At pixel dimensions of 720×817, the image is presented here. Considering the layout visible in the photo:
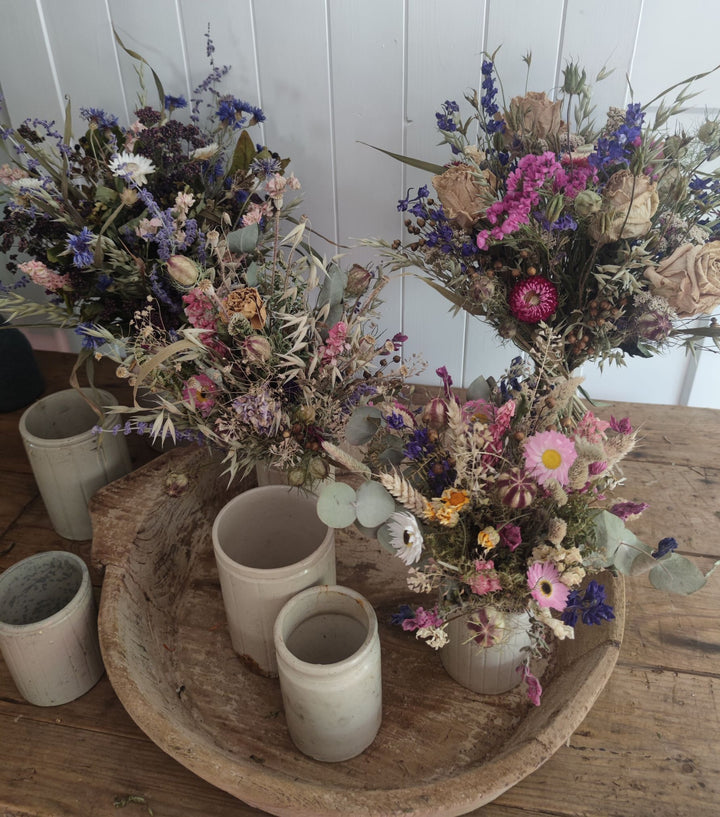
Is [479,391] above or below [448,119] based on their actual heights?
below

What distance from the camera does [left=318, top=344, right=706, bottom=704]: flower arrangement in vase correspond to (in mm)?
604

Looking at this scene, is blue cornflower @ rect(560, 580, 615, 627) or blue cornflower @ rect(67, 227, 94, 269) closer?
blue cornflower @ rect(560, 580, 615, 627)

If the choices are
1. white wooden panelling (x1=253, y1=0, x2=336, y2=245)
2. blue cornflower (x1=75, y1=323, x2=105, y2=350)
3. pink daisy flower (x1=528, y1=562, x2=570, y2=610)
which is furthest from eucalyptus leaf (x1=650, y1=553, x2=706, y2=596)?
white wooden panelling (x1=253, y1=0, x2=336, y2=245)

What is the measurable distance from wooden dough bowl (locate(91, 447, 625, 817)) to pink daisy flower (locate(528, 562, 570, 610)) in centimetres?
11

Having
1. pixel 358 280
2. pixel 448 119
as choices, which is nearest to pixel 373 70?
pixel 448 119

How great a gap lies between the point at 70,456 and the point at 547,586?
0.66 metres

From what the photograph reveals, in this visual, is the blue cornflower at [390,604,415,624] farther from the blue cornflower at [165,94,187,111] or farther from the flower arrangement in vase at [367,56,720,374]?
the blue cornflower at [165,94,187,111]

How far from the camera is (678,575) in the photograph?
64 cm

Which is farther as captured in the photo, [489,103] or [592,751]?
[489,103]

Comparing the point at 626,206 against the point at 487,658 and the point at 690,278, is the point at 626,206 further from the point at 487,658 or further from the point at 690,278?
the point at 487,658

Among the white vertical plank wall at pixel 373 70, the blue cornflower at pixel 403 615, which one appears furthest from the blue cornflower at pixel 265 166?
the blue cornflower at pixel 403 615

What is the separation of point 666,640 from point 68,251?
855mm

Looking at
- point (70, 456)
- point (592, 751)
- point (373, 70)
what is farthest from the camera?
point (373, 70)

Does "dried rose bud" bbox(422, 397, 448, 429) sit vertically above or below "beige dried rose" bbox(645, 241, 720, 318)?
below
